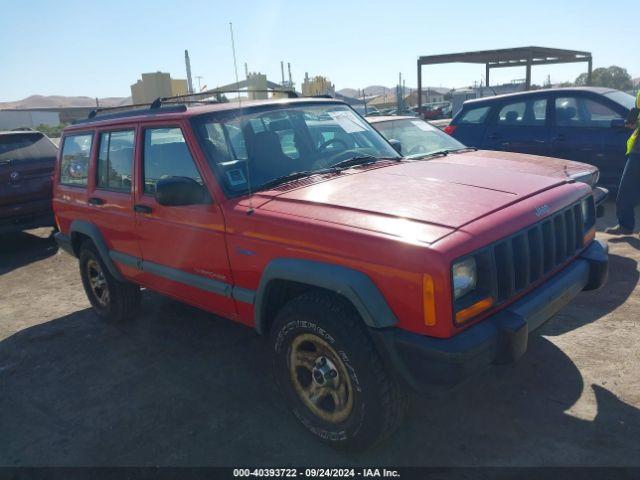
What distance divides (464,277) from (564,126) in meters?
6.13

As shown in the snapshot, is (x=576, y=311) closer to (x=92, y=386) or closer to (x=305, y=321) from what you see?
(x=305, y=321)

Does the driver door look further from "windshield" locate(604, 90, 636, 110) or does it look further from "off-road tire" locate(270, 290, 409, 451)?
"windshield" locate(604, 90, 636, 110)

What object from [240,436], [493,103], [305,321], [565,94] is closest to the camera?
[305,321]

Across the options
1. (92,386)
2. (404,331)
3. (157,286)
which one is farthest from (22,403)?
(404,331)

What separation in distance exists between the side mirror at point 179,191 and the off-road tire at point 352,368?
93 cm

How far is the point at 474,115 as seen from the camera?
8375 millimetres

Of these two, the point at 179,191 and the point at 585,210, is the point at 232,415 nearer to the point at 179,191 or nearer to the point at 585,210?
A: the point at 179,191

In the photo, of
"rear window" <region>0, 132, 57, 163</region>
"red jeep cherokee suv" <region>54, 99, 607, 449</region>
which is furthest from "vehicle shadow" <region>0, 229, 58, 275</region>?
"red jeep cherokee suv" <region>54, 99, 607, 449</region>

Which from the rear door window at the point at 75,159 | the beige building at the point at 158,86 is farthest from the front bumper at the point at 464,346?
the beige building at the point at 158,86

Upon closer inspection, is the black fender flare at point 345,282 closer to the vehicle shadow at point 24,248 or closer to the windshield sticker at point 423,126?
the windshield sticker at point 423,126

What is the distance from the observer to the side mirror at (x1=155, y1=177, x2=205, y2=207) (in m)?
3.08

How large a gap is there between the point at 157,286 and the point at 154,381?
712 millimetres

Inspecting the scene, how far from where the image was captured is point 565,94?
7.43 metres

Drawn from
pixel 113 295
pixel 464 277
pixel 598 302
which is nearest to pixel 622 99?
pixel 598 302
